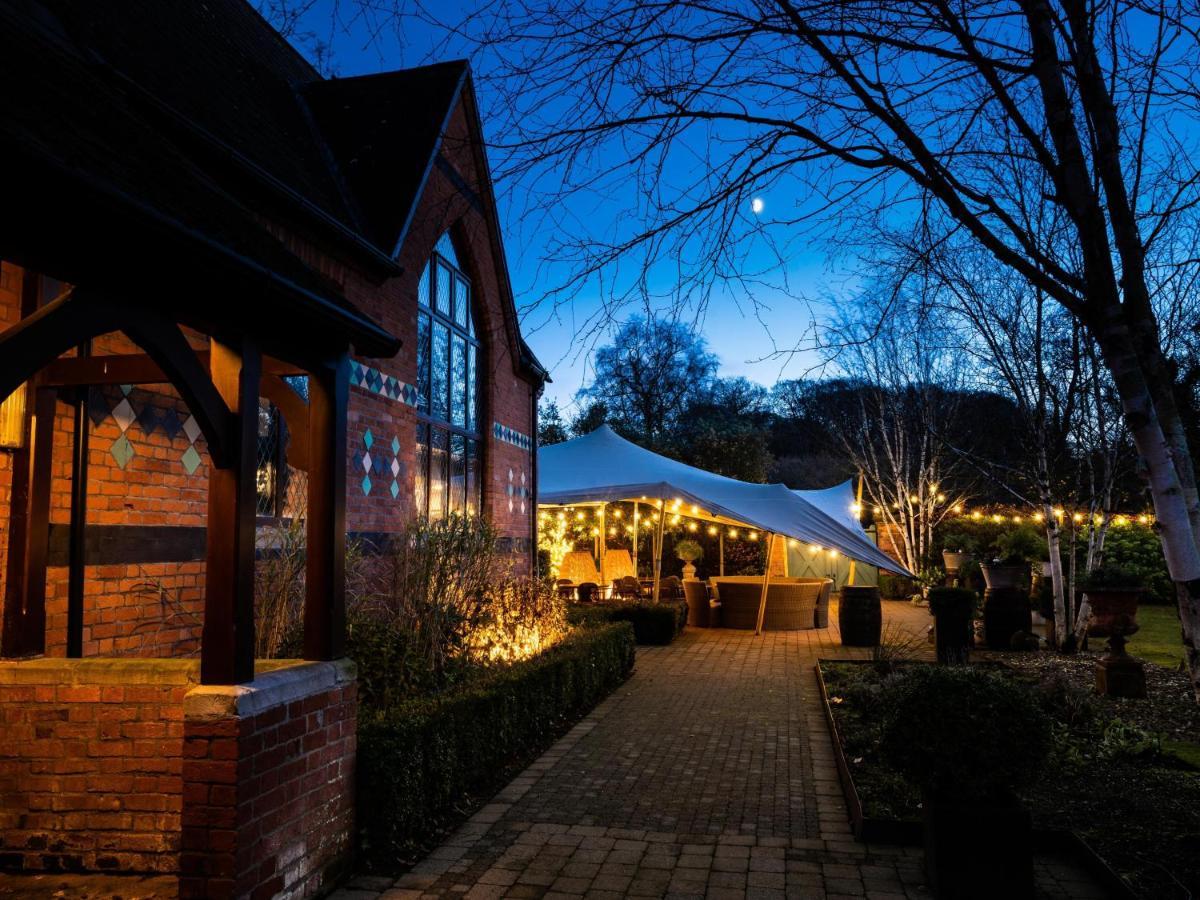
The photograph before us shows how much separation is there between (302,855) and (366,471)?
4.50m

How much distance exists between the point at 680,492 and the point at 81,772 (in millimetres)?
10385

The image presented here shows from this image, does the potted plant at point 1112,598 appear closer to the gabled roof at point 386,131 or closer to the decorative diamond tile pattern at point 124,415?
the gabled roof at point 386,131

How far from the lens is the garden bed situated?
4.00 m

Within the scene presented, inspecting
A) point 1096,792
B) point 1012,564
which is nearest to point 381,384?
point 1096,792

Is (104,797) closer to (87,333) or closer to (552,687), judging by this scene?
(87,333)

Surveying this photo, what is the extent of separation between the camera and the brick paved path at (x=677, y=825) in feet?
12.7

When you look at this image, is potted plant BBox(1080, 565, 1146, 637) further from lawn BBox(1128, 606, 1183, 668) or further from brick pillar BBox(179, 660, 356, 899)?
brick pillar BBox(179, 660, 356, 899)

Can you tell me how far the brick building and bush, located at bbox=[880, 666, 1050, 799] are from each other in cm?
263

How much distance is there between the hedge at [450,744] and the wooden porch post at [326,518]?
0.61m

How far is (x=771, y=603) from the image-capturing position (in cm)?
1484

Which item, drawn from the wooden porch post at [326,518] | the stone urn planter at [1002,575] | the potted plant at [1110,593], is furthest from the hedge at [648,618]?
the wooden porch post at [326,518]

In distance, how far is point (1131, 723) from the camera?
6.63 m

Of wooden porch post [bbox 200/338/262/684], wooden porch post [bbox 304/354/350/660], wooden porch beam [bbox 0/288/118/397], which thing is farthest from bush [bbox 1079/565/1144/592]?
wooden porch beam [bbox 0/288/118/397]

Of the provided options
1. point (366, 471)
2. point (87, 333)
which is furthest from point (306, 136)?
point (87, 333)
